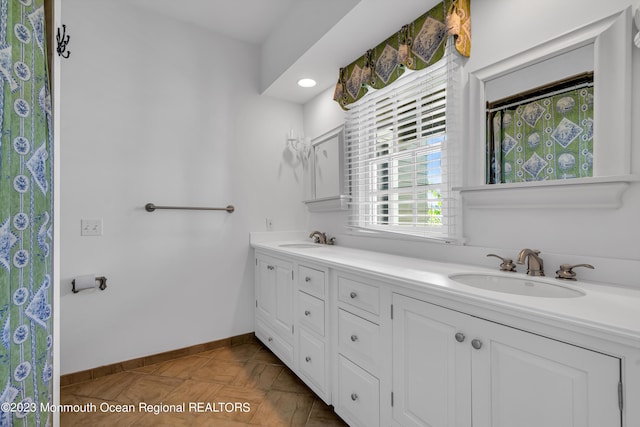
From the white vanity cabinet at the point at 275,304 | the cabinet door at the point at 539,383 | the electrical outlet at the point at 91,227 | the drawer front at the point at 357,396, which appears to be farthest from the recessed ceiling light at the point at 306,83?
the cabinet door at the point at 539,383

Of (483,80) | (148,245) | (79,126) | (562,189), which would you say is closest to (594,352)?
(562,189)

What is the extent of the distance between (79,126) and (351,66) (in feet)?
6.43

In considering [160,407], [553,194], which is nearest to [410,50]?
[553,194]

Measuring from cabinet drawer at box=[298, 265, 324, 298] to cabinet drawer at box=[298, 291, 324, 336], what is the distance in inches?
1.6

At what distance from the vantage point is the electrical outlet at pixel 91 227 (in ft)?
6.93

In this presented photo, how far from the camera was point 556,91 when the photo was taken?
50.2 inches

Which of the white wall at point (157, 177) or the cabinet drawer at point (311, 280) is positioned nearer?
the cabinet drawer at point (311, 280)

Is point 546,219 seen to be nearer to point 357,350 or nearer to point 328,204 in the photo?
point 357,350


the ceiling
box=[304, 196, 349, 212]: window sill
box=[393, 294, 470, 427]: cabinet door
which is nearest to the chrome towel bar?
box=[304, 196, 349, 212]: window sill

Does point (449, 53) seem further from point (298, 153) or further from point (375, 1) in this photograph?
point (298, 153)

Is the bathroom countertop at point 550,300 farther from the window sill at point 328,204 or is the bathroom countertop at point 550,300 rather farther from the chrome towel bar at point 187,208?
the chrome towel bar at point 187,208

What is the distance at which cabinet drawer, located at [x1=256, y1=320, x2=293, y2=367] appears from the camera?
2156 mm

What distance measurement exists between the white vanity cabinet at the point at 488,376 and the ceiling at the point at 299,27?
1583 mm

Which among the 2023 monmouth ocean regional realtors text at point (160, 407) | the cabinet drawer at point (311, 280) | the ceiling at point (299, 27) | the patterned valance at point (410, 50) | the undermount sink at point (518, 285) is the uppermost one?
the ceiling at point (299, 27)
